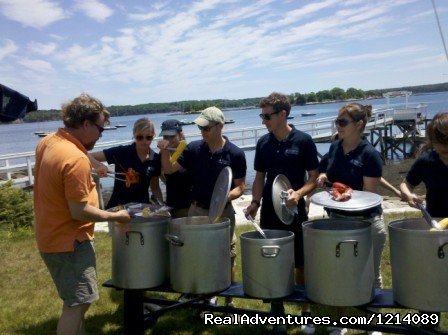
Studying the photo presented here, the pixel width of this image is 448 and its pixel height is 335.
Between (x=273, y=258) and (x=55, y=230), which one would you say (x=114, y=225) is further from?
(x=273, y=258)

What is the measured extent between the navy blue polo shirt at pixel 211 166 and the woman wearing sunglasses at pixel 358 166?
0.68 metres

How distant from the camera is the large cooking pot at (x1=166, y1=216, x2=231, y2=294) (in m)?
2.95

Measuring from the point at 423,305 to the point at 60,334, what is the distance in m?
2.18

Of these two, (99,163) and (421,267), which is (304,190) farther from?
(99,163)

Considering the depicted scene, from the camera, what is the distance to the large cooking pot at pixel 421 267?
2.49 m

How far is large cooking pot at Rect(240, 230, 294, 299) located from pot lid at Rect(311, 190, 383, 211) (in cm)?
31

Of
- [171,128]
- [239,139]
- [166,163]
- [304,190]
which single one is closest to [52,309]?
[166,163]

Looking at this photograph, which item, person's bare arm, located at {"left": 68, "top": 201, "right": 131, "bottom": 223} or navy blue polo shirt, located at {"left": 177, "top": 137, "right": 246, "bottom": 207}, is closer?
person's bare arm, located at {"left": 68, "top": 201, "right": 131, "bottom": 223}

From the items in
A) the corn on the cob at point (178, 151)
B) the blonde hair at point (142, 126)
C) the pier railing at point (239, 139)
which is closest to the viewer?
the corn on the cob at point (178, 151)

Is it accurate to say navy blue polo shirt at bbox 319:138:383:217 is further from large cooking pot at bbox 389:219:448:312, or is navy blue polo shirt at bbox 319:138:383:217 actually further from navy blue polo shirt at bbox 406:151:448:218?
large cooking pot at bbox 389:219:448:312

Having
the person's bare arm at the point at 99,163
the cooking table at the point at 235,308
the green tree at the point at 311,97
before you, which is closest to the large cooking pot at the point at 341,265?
the cooking table at the point at 235,308

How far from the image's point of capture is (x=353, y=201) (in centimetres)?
296

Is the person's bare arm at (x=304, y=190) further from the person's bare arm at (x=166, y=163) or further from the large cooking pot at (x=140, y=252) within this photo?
the person's bare arm at (x=166, y=163)

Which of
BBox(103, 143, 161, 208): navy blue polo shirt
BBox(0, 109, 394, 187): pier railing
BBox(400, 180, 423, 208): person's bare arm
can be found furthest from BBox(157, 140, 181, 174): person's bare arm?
BBox(0, 109, 394, 187): pier railing
